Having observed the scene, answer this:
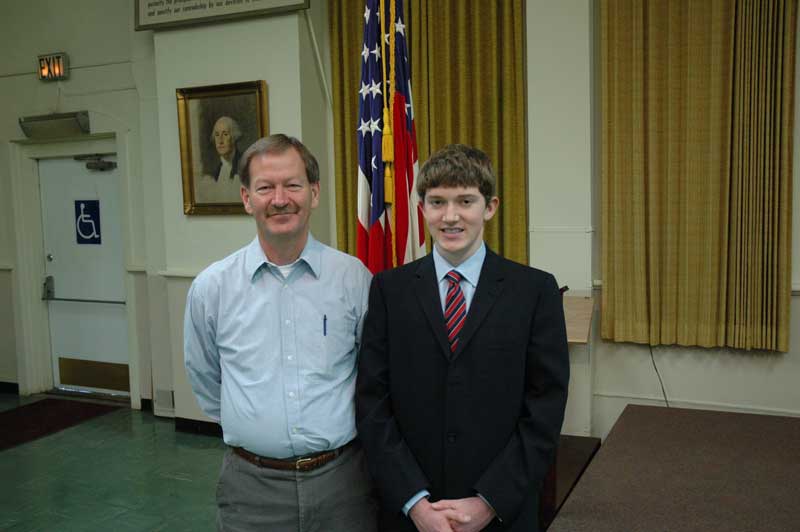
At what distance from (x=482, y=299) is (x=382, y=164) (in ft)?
3.47

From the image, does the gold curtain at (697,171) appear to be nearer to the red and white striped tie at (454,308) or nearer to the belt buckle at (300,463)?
the red and white striped tie at (454,308)

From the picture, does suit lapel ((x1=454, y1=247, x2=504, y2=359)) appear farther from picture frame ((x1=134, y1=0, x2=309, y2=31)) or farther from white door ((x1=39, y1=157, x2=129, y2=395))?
white door ((x1=39, y1=157, x2=129, y2=395))

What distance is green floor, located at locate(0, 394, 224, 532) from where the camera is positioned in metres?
3.58

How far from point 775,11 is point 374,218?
8.64ft

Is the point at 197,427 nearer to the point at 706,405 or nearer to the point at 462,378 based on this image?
the point at 706,405

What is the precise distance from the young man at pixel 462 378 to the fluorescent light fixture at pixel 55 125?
4.72 m

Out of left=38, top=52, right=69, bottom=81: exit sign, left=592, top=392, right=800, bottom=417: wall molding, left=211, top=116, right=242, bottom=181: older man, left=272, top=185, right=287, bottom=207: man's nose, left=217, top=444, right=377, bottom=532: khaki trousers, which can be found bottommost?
left=592, top=392, right=800, bottom=417: wall molding

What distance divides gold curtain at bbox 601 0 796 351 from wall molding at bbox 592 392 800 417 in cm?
37

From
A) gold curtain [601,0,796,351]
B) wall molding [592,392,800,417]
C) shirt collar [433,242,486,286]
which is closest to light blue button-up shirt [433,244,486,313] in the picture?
shirt collar [433,242,486,286]

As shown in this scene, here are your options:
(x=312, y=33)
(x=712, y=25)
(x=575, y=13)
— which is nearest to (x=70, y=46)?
(x=312, y=33)

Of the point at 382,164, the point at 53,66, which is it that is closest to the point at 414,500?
the point at 382,164

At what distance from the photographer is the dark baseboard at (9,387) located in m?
6.15

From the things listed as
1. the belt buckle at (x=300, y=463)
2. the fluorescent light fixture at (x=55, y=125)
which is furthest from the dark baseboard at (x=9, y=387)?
the belt buckle at (x=300, y=463)

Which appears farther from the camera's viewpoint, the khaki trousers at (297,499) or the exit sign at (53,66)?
the exit sign at (53,66)
